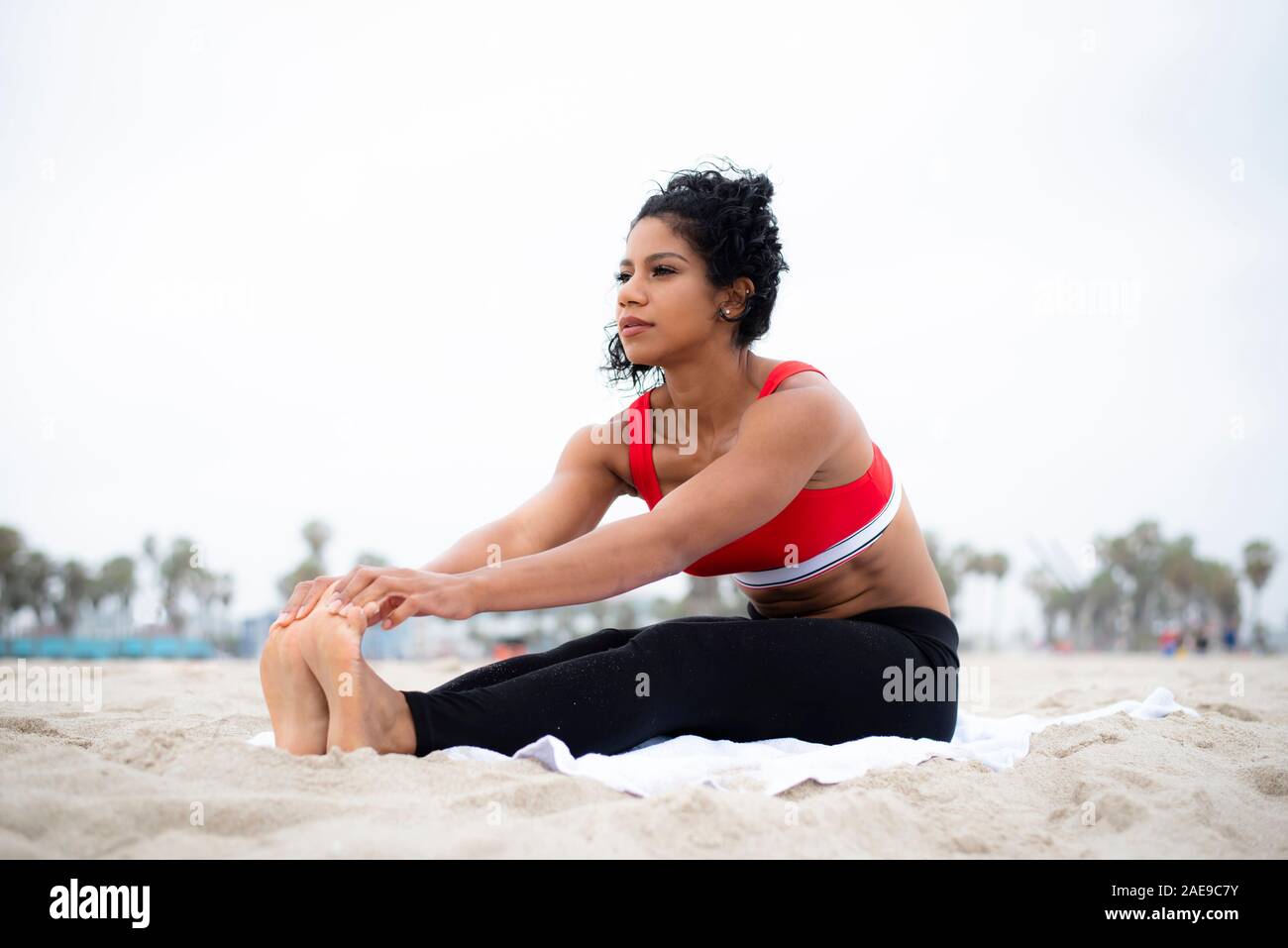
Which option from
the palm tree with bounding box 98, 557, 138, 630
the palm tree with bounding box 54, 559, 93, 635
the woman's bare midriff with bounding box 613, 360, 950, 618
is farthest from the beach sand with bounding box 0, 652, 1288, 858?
the palm tree with bounding box 98, 557, 138, 630

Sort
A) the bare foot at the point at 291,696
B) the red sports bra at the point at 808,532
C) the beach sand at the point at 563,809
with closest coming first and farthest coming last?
the beach sand at the point at 563,809 < the bare foot at the point at 291,696 < the red sports bra at the point at 808,532

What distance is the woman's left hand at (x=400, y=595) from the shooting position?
7.79 ft

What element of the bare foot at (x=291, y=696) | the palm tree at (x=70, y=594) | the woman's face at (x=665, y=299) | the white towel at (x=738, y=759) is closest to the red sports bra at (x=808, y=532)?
the woman's face at (x=665, y=299)

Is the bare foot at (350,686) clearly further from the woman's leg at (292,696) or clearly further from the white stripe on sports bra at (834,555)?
the white stripe on sports bra at (834,555)

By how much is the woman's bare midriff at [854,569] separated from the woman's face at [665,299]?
0.99 feet

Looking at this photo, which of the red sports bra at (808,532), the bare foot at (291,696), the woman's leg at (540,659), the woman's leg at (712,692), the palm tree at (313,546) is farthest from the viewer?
the palm tree at (313,546)

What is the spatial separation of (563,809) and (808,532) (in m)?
1.20

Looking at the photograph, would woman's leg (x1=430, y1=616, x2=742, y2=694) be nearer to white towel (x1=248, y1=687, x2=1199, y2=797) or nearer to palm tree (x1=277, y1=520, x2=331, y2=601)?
white towel (x1=248, y1=687, x2=1199, y2=797)

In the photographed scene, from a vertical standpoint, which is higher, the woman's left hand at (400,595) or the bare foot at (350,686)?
the woman's left hand at (400,595)

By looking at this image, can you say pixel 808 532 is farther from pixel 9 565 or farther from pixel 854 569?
pixel 9 565

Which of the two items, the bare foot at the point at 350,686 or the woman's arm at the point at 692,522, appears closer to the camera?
the bare foot at the point at 350,686

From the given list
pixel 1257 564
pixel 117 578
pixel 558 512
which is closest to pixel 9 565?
pixel 117 578

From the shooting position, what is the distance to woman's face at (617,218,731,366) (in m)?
3.17
